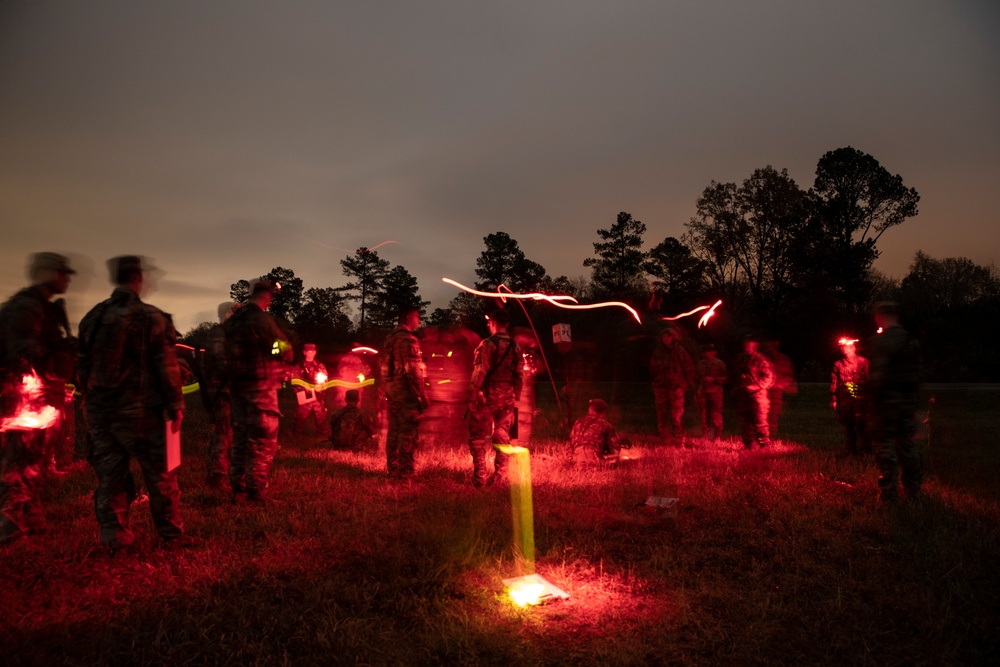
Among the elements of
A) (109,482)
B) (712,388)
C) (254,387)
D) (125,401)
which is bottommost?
(109,482)

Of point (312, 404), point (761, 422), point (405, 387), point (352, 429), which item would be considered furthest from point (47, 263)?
point (761, 422)

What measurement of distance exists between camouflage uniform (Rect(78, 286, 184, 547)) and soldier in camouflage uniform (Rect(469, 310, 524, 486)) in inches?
159

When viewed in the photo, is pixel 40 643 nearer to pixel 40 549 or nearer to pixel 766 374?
pixel 40 549

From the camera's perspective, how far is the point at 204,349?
8.30m

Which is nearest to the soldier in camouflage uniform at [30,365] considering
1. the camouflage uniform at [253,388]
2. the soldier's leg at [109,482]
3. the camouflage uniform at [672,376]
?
the soldier's leg at [109,482]

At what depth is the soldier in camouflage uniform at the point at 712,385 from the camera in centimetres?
1307

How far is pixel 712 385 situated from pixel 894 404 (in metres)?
6.16

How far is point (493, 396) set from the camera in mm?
8688

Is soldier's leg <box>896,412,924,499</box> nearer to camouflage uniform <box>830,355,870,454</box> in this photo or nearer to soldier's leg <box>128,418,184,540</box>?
camouflage uniform <box>830,355,870,454</box>

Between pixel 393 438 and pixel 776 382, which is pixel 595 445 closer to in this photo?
pixel 393 438

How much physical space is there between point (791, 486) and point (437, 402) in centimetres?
620

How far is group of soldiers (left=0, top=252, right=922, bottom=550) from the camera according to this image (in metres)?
5.31

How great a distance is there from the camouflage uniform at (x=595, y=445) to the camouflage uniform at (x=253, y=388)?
4.96m

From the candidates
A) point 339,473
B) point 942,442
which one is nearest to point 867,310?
point 942,442
